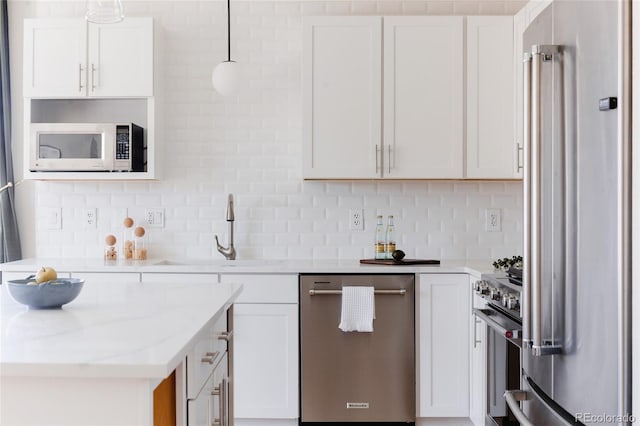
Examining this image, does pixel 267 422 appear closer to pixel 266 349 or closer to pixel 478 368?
pixel 266 349

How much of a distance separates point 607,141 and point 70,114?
335 centimetres

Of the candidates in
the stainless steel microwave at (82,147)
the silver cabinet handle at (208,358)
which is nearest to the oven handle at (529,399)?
the silver cabinet handle at (208,358)

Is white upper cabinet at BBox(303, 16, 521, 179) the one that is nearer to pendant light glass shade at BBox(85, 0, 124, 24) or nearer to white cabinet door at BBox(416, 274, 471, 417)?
white cabinet door at BBox(416, 274, 471, 417)

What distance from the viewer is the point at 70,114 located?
367 centimetres

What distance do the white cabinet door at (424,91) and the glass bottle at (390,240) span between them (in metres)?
0.43

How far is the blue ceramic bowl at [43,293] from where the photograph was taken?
5.37 feet

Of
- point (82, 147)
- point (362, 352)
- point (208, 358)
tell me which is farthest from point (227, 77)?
point (208, 358)

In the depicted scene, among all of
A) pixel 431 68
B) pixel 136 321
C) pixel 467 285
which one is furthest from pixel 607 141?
pixel 431 68

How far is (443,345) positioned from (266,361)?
99cm

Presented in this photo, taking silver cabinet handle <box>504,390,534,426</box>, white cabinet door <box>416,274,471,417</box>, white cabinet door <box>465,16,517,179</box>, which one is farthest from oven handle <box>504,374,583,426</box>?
white cabinet door <box>465,16,517,179</box>

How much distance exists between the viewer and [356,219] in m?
3.68

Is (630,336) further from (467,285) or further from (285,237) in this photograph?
(285,237)

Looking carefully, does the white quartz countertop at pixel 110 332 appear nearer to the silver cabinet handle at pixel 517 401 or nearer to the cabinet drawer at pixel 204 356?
the cabinet drawer at pixel 204 356

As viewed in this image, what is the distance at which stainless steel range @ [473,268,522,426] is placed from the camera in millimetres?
2230
